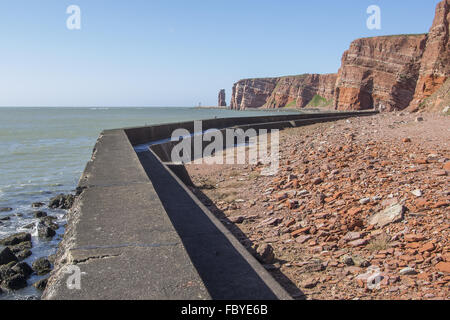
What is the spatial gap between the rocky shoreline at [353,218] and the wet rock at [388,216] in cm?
1

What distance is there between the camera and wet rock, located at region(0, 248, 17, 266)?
551 centimetres

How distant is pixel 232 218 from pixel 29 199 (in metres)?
7.15

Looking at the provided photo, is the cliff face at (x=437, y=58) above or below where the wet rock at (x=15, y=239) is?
above

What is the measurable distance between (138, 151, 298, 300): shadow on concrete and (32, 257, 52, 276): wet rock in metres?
2.03

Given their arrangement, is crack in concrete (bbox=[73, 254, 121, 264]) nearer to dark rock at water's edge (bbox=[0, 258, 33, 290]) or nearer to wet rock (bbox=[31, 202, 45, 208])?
dark rock at water's edge (bbox=[0, 258, 33, 290])

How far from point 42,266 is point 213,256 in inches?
128

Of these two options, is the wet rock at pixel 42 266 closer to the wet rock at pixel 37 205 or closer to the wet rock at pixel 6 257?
the wet rock at pixel 6 257

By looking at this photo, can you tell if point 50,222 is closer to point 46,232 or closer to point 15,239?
point 46,232

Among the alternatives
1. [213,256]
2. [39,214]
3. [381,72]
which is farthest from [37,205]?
[381,72]

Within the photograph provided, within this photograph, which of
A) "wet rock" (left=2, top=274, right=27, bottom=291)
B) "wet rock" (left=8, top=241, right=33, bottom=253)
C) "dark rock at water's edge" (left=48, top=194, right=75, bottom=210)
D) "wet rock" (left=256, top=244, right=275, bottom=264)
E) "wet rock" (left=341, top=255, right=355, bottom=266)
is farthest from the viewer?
"dark rock at water's edge" (left=48, top=194, right=75, bottom=210)

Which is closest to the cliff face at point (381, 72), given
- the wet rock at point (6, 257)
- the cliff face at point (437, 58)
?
the cliff face at point (437, 58)

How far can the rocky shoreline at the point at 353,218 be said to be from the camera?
3514mm

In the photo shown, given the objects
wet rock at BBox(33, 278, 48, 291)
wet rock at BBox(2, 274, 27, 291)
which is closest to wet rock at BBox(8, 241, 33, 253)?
wet rock at BBox(2, 274, 27, 291)
